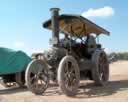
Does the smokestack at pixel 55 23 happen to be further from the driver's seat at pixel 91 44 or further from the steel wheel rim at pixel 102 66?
the steel wheel rim at pixel 102 66

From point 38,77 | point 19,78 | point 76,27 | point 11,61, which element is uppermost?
point 76,27

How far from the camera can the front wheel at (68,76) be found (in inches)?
355

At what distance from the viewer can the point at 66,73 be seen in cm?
952

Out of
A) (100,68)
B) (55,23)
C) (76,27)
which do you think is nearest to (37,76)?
(55,23)

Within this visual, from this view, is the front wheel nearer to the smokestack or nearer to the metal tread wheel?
the smokestack

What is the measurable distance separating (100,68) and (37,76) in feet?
10.1

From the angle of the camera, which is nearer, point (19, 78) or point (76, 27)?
point (76, 27)

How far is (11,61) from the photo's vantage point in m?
12.5

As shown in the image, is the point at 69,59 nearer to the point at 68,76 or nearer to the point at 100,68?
the point at 68,76

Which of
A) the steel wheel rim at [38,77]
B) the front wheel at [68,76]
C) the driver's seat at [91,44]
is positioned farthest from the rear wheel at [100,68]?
the steel wheel rim at [38,77]

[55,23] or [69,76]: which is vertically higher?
[55,23]

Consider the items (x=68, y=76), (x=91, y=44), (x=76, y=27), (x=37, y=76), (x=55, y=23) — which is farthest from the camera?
(x=91, y=44)

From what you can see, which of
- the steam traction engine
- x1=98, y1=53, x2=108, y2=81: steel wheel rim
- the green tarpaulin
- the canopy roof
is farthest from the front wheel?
the green tarpaulin

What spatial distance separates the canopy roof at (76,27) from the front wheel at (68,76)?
2055 mm
